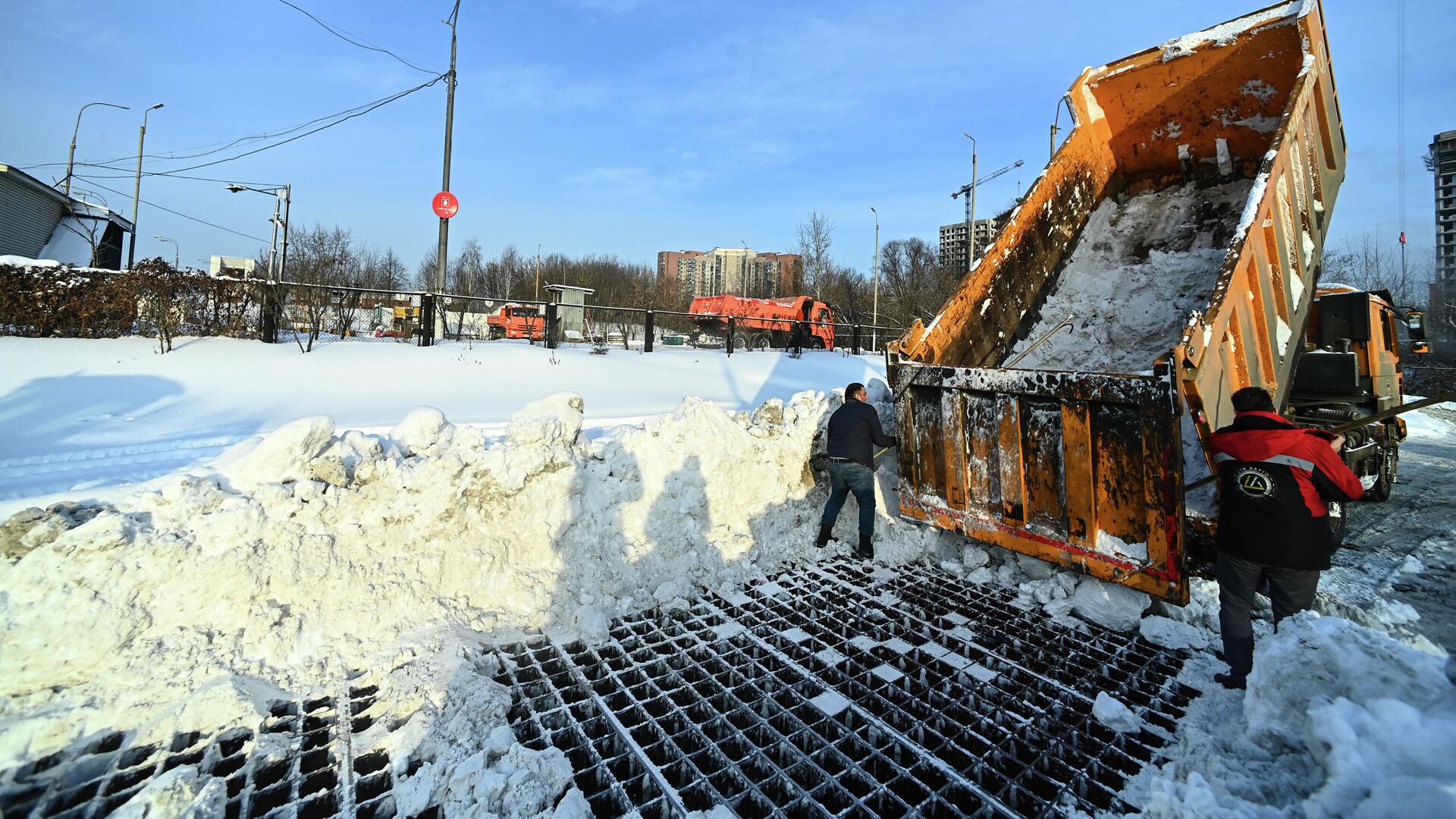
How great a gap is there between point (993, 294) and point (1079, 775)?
12.6 feet

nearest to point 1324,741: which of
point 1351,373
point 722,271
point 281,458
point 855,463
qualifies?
point 855,463

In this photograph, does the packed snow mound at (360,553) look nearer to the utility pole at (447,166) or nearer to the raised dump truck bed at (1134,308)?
the raised dump truck bed at (1134,308)

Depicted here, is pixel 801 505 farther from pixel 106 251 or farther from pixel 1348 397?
pixel 106 251

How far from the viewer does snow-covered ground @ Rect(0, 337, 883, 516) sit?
468 centimetres

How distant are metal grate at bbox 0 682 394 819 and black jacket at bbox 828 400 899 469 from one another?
369 centimetres

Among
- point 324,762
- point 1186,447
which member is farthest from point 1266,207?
point 324,762

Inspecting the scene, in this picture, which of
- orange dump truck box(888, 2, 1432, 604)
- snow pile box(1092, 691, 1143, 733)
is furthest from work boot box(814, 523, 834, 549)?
snow pile box(1092, 691, 1143, 733)

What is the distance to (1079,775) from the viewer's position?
8.82 feet

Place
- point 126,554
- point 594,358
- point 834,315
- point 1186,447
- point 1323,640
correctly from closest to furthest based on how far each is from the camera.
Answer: point 1323,640 → point 126,554 → point 1186,447 → point 594,358 → point 834,315

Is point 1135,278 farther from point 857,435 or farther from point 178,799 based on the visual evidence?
point 178,799

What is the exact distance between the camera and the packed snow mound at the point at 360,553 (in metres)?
3.00

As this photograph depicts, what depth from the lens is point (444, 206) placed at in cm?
1225

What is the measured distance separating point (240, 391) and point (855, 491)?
657cm

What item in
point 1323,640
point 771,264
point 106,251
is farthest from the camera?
point 771,264
